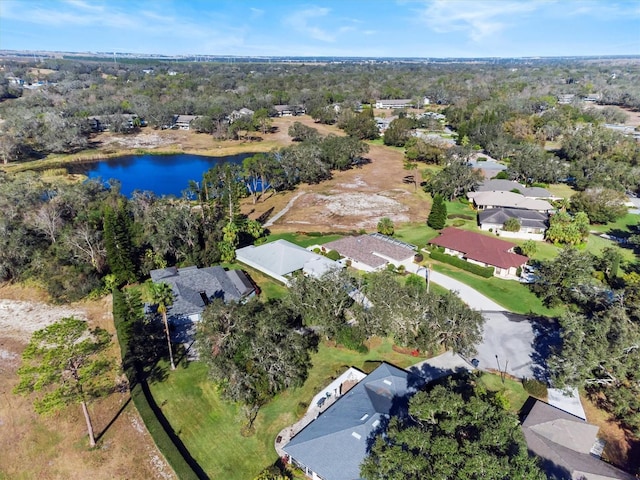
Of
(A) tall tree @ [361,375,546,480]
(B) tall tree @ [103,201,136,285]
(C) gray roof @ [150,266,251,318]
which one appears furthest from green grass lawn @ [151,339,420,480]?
(B) tall tree @ [103,201,136,285]

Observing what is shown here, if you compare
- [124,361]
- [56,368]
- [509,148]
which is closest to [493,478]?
[56,368]

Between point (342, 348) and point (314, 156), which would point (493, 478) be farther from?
point (314, 156)

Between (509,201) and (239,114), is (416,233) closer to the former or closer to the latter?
(509,201)

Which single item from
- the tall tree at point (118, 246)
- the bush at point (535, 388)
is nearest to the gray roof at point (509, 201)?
the bush at point (535, 388)

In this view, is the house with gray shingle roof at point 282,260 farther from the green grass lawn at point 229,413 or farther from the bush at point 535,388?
the bush at point 535,388

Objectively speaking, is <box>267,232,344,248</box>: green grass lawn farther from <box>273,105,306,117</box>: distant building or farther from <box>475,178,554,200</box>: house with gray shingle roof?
<box>273,105,306,117</box>: distant building

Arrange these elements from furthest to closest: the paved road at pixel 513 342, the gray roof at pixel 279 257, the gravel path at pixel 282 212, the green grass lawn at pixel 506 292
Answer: the gravel path at pixel 282 212 → the gray roof at pixel 279 257 → the green grass lawn at pixel 506 292 → the paved road at pixel 513 342

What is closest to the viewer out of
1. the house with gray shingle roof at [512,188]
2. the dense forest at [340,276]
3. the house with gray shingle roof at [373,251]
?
the dense forest at [340,276]
